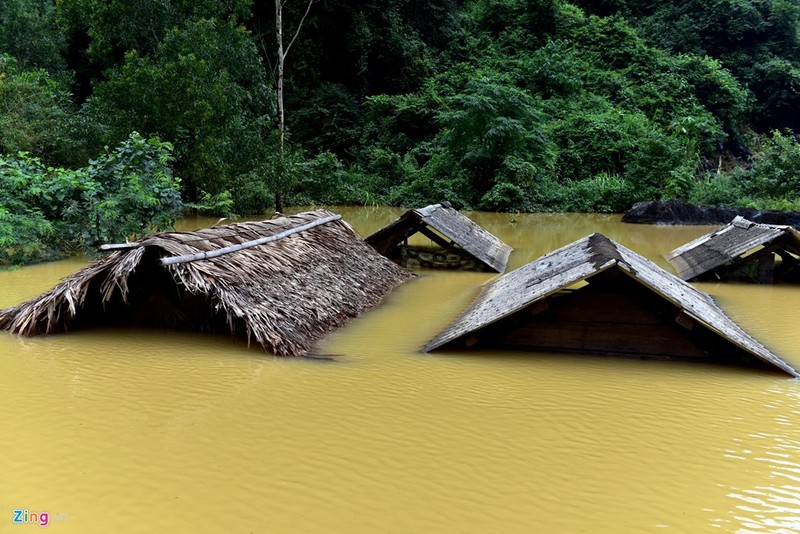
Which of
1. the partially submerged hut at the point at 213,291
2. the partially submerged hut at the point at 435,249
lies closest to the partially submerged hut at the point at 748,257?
the partially submerged hut at the point at 435,249

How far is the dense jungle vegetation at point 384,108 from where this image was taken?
1530cm

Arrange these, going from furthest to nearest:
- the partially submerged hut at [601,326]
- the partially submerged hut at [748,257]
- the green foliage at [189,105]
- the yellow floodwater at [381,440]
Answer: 1. the green foliage at [189,105]
2. the partially submerged hut at [748,257]
3. the partially submerged hut at [601,326]
4. the yellow floodwater at [381,440]

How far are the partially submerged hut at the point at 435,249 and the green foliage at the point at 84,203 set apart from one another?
12.2 ft

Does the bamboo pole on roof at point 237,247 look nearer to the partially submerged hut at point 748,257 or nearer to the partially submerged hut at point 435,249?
the partially submerged hut at point 435,249

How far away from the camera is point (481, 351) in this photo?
6418mm

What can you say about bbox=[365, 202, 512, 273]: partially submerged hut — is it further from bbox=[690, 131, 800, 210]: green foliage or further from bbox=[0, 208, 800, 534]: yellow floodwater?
bbox=[690, 131, 800, 210]: green foliage

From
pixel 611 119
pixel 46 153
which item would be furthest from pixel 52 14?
pixel 611 119

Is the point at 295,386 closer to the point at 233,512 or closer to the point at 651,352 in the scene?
the point at 233,512

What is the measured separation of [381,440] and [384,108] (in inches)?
1040

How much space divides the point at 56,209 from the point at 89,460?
8.80 meters

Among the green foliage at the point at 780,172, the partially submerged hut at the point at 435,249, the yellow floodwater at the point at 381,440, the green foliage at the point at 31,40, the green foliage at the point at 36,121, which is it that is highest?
the green foliage at the point at 31,40

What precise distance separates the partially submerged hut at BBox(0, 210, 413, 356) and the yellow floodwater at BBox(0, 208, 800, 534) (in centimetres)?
24

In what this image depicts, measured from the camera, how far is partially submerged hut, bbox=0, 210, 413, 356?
614 centimetres

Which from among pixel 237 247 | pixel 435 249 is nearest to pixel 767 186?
pixel 435 249
